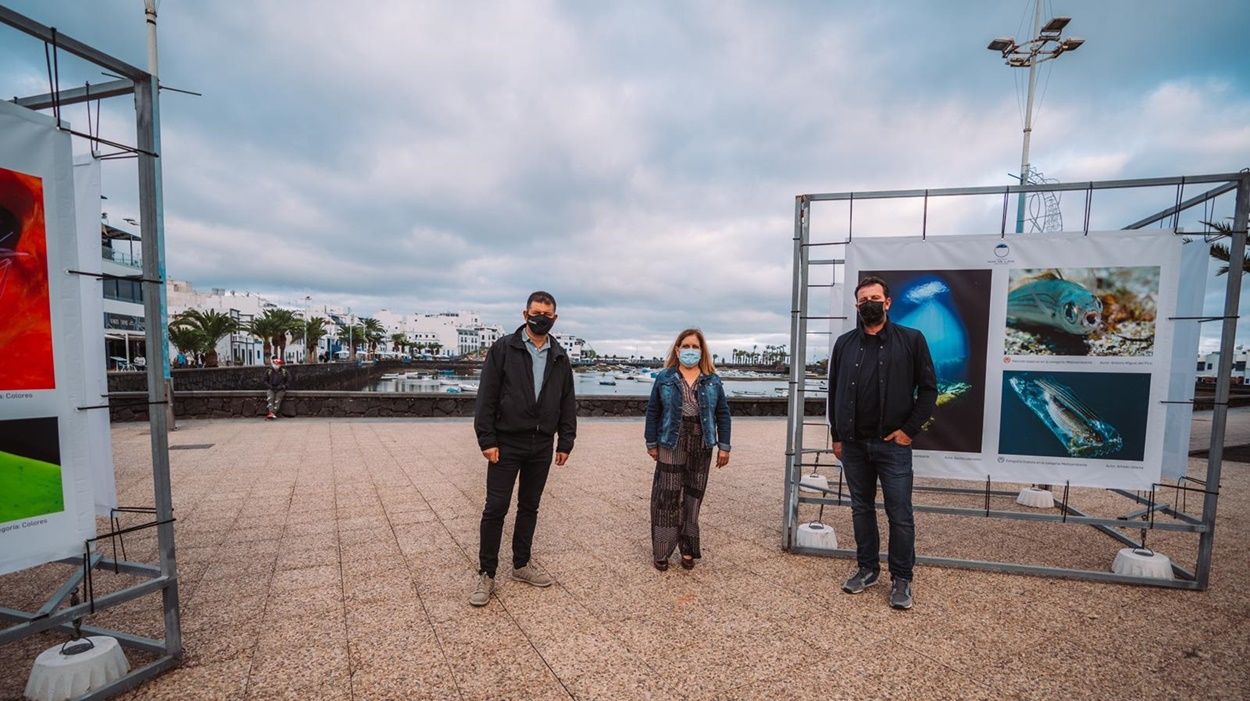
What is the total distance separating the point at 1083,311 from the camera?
3939 millimetres

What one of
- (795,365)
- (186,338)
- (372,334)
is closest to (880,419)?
(795,365)

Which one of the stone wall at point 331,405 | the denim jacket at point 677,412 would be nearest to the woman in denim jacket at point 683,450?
the denim jacket at point 677,412

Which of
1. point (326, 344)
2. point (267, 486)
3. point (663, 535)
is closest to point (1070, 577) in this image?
point (663, 535)

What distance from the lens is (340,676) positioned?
259 centimetres

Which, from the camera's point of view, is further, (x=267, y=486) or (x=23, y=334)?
(x=267, y=486)

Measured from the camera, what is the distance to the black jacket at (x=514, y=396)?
3.45 meters

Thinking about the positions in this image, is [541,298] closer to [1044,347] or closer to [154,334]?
[154,334]

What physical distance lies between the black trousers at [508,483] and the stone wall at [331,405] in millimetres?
11138

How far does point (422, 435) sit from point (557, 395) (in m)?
8.31

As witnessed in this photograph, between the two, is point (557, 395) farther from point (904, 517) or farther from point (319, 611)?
point (904, 517)

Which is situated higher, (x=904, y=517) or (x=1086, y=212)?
(x=1086, y=212)

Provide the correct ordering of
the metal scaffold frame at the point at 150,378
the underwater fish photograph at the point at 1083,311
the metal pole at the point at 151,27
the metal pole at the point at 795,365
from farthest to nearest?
the metal pole at the point at 151,27 < the metal pole at the point at 795,365 < the underwater fish photograph at the point at 1083,311 < the metal scaffold frame at the point at 150,378

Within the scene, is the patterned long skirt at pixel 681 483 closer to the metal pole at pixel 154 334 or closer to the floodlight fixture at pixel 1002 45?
the metal pole at pixel 154 334

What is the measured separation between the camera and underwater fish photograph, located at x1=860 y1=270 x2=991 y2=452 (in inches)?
162
